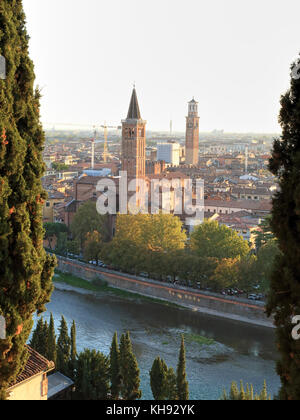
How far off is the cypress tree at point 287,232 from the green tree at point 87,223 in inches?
711

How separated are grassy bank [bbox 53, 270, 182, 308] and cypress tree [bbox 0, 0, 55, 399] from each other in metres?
12.1

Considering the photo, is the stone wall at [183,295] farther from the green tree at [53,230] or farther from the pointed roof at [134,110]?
the pointed roof at [134,110]

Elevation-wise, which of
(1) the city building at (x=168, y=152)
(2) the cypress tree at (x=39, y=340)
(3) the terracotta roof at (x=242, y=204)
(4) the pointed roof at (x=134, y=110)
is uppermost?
(4) the pointed roof at (x=134, y=110)

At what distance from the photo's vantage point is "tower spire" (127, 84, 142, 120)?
24.1 meters

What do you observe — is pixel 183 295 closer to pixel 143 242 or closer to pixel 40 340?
pixel 143 242

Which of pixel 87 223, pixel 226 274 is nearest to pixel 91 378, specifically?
pixel 226 274

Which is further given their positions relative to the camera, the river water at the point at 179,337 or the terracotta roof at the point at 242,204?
the terracotta roof at the point at 242,204

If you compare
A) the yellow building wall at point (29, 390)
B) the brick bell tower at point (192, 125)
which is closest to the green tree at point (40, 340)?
the yellow building wall at point (29, 390)

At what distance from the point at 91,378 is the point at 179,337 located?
190 inches

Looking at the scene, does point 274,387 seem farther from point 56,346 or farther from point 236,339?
point 56,346

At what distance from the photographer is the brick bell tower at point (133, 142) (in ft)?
78.9

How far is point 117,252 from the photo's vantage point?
18.8 m

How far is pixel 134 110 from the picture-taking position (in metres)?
24.2
